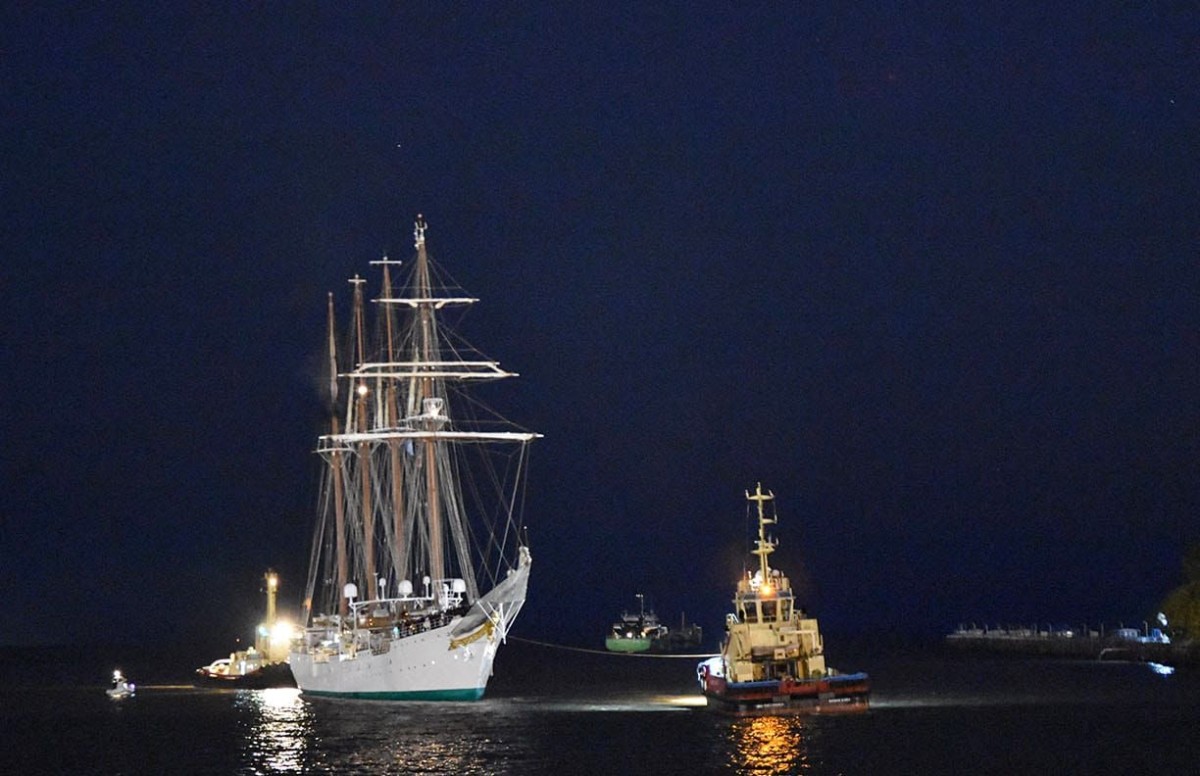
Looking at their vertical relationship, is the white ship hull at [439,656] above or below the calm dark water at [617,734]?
above

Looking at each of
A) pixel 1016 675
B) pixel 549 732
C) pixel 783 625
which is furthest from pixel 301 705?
pixel 1016 675

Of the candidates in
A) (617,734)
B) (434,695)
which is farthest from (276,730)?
(617,734)

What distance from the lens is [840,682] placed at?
91125 millimetres

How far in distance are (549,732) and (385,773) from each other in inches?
840

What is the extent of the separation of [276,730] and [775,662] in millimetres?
27251

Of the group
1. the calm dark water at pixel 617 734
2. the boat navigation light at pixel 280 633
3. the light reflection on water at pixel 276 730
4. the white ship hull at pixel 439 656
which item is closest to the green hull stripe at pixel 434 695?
the white ship hull at pixel 439 656

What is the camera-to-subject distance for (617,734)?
296 feet

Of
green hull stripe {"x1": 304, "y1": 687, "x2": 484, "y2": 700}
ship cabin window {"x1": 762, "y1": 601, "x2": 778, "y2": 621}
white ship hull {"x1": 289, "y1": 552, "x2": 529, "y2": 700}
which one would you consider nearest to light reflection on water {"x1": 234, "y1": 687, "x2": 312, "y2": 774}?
white ship hull {"x1": 289, "y1": 552, "x2": 529, "y2": 700}

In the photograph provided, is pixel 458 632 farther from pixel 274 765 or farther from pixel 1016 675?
pixel 1016 675

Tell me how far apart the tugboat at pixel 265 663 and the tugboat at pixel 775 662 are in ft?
191

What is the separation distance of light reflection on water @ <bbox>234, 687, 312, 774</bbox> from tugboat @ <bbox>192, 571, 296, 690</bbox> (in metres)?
7.71

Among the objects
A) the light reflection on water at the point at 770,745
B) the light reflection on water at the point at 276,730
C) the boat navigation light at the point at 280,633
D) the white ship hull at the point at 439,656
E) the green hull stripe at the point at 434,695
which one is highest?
the boat navigation light at the point at 280,633

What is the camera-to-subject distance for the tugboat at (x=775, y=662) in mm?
89500

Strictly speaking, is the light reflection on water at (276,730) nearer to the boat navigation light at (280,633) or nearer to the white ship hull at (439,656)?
the white ship hull at (439,656)
